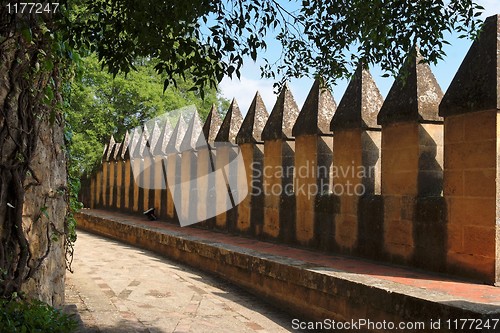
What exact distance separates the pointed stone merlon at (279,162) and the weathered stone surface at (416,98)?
3208 millimetres

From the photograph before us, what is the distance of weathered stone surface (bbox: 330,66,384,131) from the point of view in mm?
8469

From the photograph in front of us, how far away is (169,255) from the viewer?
12.8 meters

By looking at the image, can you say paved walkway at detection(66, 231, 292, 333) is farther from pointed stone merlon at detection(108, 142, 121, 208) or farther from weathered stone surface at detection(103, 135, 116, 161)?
weathered stone surface at detection(103, 135, 116, 161)

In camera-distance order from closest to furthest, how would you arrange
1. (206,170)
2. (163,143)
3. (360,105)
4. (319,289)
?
1. (319,289)
2. (360,105)
3. (206,170)
4. (163,143)

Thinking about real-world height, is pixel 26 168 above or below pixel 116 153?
below

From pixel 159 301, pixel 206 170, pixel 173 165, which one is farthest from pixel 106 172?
pixel 159 301

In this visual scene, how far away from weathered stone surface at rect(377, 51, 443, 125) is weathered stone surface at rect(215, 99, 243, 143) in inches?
234

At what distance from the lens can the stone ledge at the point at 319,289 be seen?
5.08 metres

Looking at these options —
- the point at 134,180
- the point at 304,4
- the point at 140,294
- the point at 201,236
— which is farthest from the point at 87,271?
the point at 134,180

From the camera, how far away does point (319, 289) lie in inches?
271

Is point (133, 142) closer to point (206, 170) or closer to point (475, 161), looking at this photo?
point (206, 170)

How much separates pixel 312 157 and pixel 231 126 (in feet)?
13.3

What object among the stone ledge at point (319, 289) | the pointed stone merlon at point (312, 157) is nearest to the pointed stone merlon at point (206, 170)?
the stone ledge at point (319, 289)

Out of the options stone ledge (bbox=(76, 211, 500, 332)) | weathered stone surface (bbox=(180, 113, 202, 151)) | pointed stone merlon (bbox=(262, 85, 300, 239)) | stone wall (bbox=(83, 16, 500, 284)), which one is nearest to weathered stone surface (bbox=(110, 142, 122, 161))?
weathered stone surface (bbox=(180, 113, 202, 151))
